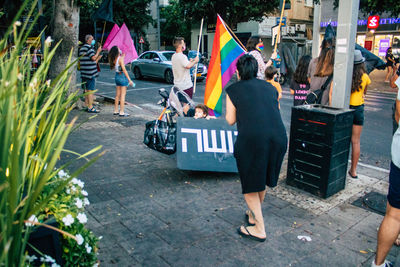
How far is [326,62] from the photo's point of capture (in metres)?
5.23

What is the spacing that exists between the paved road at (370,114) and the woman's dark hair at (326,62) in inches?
74.6

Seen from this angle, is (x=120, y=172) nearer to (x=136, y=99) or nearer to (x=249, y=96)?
(x=249, y=96)

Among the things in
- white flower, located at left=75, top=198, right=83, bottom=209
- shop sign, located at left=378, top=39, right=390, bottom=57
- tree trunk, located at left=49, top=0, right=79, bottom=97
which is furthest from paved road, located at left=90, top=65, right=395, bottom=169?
shop sign, located at left=378, top=39, right=390, bottom=57

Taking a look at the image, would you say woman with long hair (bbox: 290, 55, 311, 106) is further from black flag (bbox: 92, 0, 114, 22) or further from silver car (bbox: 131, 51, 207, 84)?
silver car (bbox: 131, 51, 207, 84)

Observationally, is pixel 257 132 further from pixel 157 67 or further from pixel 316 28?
pixel 316 28

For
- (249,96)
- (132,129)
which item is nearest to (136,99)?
(132,129)

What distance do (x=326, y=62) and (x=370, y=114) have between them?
19.3 feet

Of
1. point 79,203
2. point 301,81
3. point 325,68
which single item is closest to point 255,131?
point 79,203

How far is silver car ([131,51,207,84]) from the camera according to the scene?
18094 millimetres

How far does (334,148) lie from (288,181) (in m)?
0.83

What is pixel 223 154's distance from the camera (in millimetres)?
4992

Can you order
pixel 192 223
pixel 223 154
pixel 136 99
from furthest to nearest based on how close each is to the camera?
pixel 136 99
pixel 223 154
pixel 192 223

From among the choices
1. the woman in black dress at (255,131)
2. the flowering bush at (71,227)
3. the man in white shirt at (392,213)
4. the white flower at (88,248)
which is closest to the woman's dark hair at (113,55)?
the woman in black dress at (255,131)

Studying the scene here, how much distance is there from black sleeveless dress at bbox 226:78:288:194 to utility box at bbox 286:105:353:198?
1160 mm
